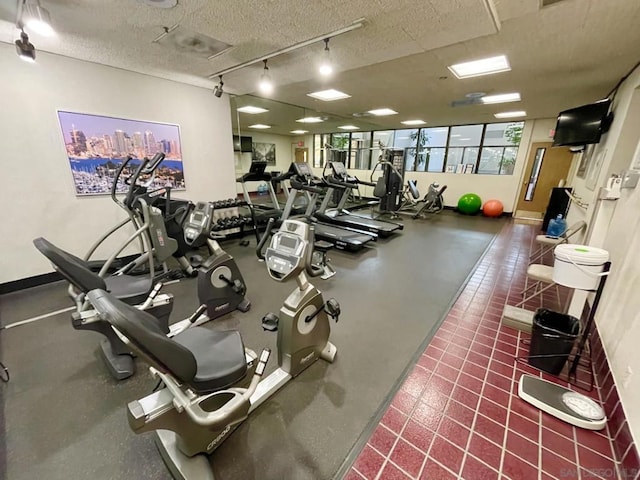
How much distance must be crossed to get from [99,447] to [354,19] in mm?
3533

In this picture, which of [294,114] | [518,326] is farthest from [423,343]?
[294,114]

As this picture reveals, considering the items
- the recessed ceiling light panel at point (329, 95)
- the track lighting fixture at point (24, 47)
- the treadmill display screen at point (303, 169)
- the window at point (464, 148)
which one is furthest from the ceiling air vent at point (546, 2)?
the window at point (464, 148)

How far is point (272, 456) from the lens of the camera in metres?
1.40

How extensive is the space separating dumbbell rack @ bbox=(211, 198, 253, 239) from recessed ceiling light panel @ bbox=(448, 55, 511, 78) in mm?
4025

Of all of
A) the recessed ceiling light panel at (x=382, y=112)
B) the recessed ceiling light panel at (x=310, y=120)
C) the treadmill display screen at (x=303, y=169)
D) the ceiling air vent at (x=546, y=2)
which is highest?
the recessed ceiling light panel at (x=382, y=112)

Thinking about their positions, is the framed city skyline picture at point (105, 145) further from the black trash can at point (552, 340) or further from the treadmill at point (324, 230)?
the black trash can at point (552, 340)

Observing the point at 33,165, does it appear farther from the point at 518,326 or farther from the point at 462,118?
the point at 462,118

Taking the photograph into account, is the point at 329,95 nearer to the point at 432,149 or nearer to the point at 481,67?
the point at 481,67

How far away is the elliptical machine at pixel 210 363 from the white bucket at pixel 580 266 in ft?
5.42

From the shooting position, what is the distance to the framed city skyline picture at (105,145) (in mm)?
3277

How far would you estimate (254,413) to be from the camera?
164 cm

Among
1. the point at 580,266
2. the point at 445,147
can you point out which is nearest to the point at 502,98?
the point at 445,147

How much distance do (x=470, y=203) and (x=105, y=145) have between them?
9.00 m

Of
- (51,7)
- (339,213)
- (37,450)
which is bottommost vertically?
(37,450)
